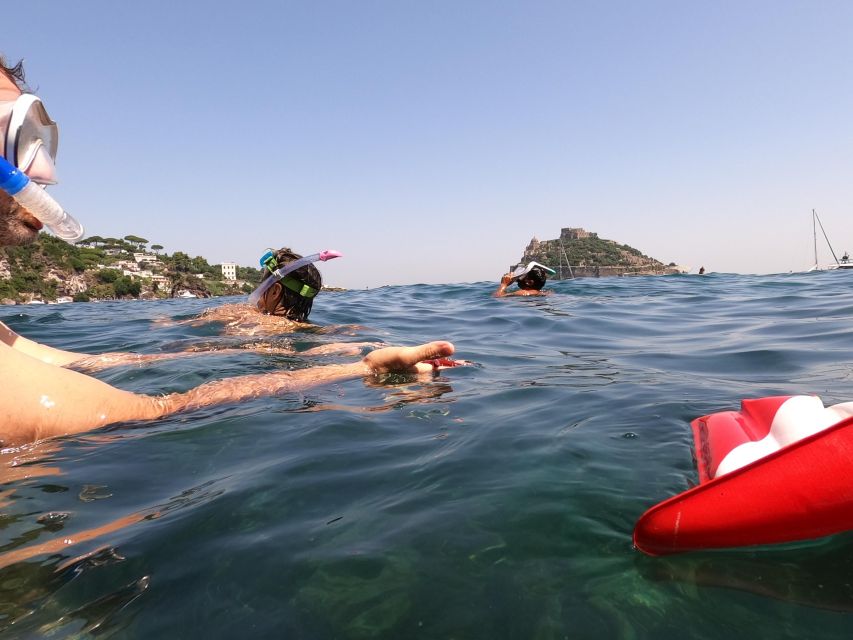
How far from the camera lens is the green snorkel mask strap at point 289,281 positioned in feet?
20.8

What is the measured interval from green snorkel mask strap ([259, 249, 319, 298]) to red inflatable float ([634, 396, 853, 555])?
5.61 m

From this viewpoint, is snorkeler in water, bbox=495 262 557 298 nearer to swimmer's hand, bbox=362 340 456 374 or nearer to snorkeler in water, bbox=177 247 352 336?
snorkeler in water, bbox=177 247 352 336

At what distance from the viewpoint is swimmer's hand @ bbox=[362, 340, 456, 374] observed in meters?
3.43

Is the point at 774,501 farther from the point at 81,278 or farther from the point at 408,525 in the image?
the point at 81,278

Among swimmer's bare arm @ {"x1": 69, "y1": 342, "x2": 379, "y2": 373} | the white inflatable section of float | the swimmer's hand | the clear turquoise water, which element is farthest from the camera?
swimmer's bare arm @ {"x1": 69, "y1": 342, "x2": 379, "y2": 373}

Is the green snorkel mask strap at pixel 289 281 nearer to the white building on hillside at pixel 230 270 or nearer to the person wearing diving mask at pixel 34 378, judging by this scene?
the person wearing diving mask at pixel 34 378

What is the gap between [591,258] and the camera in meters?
113

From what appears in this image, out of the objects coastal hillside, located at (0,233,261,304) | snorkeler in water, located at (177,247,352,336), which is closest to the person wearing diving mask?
snorkeler in water, located at (177,247,352,336)

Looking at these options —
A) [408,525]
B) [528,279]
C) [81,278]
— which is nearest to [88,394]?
[408,525]

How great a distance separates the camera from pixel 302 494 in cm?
206

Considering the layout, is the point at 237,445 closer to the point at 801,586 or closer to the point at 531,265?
the point at 801,586

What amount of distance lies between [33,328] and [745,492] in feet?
36.7

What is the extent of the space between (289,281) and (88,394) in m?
4.10

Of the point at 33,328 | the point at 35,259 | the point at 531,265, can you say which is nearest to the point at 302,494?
the point at 33,328
